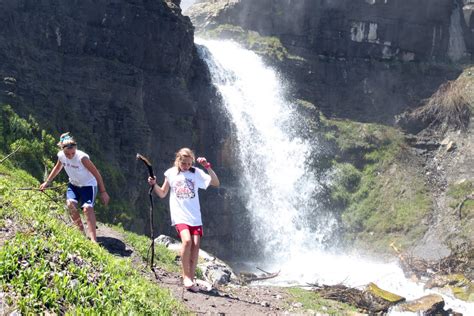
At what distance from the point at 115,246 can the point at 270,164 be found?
20.6 metres

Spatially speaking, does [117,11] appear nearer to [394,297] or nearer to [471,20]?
[394,297]

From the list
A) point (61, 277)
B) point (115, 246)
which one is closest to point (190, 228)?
point (61, 277)

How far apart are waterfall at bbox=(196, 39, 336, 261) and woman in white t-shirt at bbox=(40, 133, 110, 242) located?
777 inches

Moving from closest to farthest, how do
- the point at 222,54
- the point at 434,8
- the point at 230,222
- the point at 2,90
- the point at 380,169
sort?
1. the point at 2,90
2. the point at 230,222
3. the point at 380,169
4. the point at 222,54
5. the point at 434,8

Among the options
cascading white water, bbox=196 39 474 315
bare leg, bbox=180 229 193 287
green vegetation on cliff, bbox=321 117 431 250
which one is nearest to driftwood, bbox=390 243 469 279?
cascading white water, bbox=196 39 474 315

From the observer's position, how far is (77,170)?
8.08 m

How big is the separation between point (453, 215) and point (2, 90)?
70.8 ft

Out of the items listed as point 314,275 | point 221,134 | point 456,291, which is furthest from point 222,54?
point 456,291

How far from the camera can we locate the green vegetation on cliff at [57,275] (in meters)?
4.41

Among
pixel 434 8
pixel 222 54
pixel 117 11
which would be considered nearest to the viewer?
pixel 117 11

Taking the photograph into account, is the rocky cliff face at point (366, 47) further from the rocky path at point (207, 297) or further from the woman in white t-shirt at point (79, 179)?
the woman in white t-shirt at point (79, 179)

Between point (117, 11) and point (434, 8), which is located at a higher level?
point (434, 8)

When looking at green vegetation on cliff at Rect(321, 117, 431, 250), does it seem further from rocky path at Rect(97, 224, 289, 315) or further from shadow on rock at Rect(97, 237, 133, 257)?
shadow on rock at Rect(97, 237, 133, 257)

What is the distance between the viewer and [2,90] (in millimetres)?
17844
